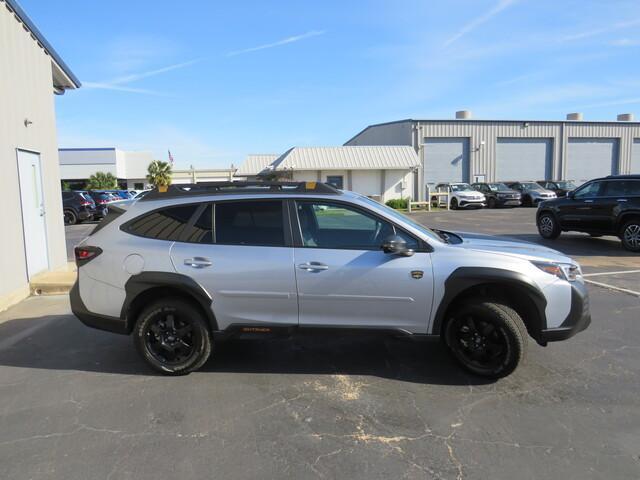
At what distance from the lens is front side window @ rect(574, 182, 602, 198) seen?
12.3 meters

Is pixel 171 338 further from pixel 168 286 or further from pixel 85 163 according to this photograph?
pixel 85 163

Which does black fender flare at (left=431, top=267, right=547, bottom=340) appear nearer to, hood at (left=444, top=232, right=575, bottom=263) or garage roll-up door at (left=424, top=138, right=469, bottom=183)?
hood at (left=444, top=232, right=575, bottom=263)

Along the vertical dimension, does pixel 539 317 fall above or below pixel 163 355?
A: above

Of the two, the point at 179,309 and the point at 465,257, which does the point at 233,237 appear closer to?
the point at 179,309

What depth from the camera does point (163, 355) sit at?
4.49 metres

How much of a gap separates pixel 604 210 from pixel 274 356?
10.3m

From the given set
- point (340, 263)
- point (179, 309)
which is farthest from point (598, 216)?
point (179, 309)

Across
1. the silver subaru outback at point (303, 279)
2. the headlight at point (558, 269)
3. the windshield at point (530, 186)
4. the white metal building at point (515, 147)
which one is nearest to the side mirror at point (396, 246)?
the silver subaru outback at point (303, 279)

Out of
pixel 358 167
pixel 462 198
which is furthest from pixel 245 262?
pixel 358 167

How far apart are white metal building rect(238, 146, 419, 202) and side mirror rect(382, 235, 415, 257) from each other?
3037 cm

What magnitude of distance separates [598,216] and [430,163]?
29254 millimetres

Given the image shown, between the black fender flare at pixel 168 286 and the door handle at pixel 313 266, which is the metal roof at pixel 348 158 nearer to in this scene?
the black fender flare at pixel 168 286

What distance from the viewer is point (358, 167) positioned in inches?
1362

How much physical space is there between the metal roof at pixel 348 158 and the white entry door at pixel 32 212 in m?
26.0
